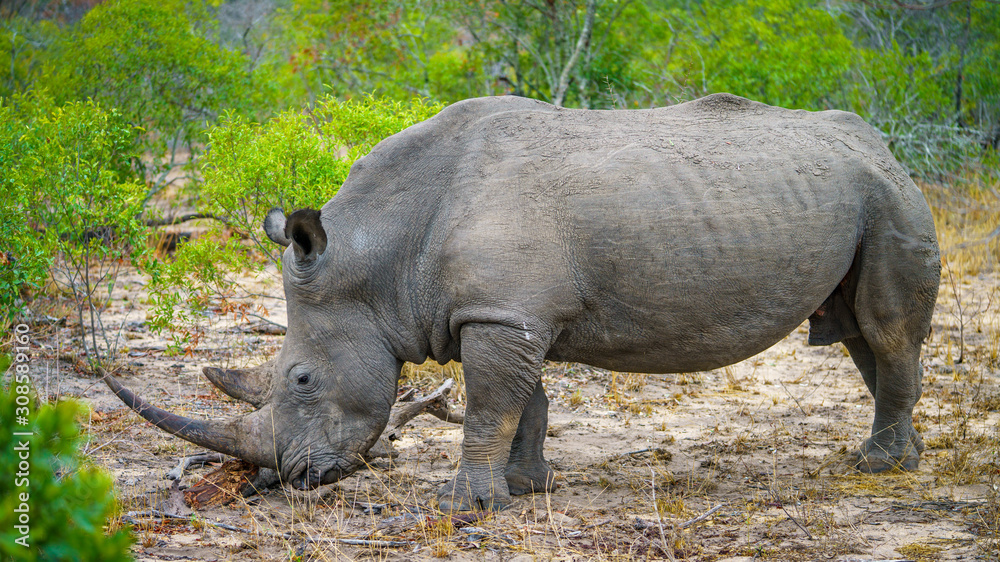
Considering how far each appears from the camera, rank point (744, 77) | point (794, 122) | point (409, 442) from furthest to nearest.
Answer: point (744, 77)
point (409, 442)
point (794, 122)

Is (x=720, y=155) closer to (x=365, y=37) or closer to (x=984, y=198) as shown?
(x=984, y=198)

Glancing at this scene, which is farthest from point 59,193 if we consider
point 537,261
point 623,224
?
point 623,224

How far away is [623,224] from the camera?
4.29 meters

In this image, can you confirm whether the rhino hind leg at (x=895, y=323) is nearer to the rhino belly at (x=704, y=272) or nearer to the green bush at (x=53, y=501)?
the rhino belly at (x=704, y=272)

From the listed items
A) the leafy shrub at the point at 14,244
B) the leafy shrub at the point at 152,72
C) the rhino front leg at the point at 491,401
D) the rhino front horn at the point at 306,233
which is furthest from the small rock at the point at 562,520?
the leafy shrub at the point at 152,72

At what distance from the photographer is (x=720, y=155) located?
14.8ft

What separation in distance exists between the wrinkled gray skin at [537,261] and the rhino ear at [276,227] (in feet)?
0.05

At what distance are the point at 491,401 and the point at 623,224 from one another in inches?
43.0

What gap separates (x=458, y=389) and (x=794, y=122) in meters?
3.34

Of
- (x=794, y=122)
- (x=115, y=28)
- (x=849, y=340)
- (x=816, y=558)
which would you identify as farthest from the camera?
(x=115, y=28)

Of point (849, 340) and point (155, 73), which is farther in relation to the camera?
point (155, 73)

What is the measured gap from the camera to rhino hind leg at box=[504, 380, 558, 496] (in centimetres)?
A: 497

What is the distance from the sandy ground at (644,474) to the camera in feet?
13.0

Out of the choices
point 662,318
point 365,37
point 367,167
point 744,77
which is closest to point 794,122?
point 662,318
